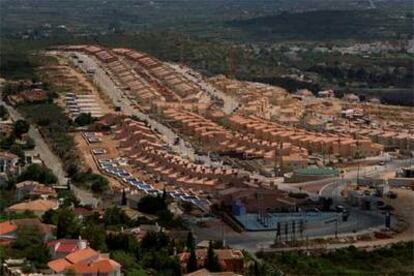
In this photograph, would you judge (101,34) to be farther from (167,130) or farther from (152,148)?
(152,148)

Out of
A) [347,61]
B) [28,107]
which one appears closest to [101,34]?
[347,61]

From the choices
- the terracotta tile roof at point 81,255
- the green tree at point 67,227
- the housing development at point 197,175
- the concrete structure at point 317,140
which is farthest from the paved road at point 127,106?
the terracotta tile roof at point 81,255

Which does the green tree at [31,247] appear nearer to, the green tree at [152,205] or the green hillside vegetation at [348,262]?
the green hillside vegetation at [348,262]

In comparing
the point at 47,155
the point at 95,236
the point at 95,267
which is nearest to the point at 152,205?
the point at 95,236

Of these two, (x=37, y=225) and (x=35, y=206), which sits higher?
(x=37, y=225)

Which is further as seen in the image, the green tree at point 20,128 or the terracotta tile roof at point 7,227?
the green tree at point 20,128

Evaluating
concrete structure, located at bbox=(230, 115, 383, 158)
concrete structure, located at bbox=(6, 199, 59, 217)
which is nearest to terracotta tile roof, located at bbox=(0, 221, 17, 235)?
concrete structure, located at bbox=(6, 199, 59, 217)

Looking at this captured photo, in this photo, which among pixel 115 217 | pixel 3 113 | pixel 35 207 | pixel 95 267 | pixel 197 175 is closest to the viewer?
pixel 95 267

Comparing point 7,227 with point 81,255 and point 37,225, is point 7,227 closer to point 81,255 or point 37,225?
point 37,225
